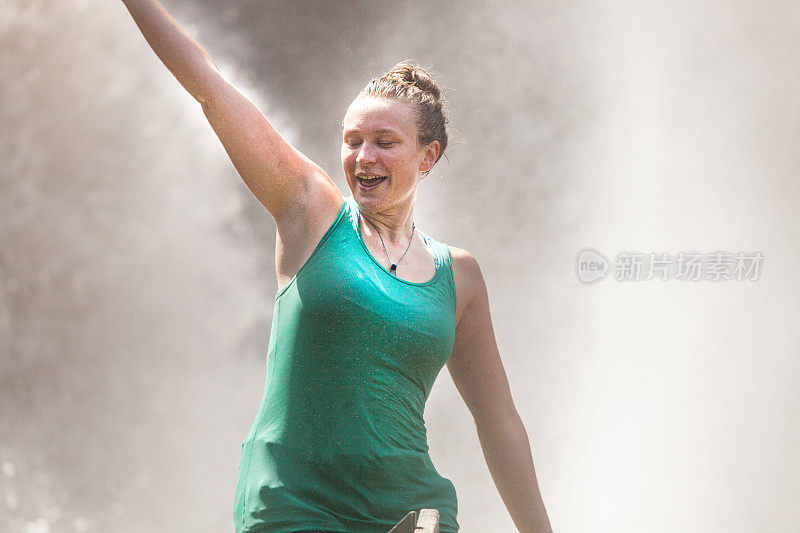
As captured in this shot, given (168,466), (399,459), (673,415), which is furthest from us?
(168,466)

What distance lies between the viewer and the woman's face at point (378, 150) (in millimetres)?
1510

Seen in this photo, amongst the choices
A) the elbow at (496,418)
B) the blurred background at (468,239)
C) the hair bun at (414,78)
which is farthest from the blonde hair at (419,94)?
the blurred background at (468,239)

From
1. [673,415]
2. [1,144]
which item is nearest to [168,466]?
[1,144]

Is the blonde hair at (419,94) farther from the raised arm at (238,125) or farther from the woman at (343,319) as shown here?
the raised arm at (238,125)

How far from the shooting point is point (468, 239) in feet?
11.5

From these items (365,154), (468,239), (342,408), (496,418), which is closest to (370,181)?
(365,154)

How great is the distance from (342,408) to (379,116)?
1.67 feet

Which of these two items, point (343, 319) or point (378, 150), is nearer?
point (343, 319)

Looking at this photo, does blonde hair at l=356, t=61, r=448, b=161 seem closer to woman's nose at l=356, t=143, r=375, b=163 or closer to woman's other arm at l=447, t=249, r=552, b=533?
woman's nose at l=356, t=143, r=375, b=163

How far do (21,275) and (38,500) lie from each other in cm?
89

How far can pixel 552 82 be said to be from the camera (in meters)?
3.48

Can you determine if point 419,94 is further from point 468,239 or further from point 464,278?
point 468,239

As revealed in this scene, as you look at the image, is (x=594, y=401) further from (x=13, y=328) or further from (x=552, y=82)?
(x=13, y=328)

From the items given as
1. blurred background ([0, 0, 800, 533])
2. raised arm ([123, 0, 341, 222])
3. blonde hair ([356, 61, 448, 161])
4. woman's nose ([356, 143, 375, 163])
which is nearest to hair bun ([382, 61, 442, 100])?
blonde hair ([356, 61, 448, 161])
